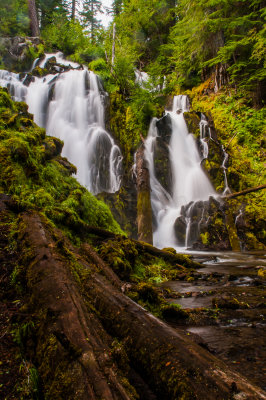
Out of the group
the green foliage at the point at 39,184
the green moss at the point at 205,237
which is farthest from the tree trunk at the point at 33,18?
the green moss at the point at 205,237

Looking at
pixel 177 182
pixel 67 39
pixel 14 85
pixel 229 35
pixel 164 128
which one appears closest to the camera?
pixel 177 182

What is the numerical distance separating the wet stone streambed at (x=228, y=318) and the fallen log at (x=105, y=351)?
2.03ft

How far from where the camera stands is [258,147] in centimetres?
1490

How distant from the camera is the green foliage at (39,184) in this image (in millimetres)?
4504

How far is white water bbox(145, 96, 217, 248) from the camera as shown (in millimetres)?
12845

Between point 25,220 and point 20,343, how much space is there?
5.14 ft

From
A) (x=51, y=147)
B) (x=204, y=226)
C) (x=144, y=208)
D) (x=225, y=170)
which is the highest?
(x=225, y=170)

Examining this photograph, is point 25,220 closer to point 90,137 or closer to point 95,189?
point 95,189

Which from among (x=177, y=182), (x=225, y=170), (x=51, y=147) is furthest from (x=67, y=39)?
(x=51, y=147)

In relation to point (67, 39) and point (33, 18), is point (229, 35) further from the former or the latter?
point (33, 18)

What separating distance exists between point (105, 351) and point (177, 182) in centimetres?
1445

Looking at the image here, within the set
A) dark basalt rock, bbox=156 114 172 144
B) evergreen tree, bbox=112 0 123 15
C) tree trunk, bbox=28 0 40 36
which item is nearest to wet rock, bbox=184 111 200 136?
dark basalt rock, bbox=156 114 172 144

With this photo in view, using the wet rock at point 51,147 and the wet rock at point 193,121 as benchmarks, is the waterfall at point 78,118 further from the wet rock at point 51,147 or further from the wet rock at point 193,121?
the wet rock at point 193,121

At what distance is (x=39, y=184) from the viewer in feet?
17.6
